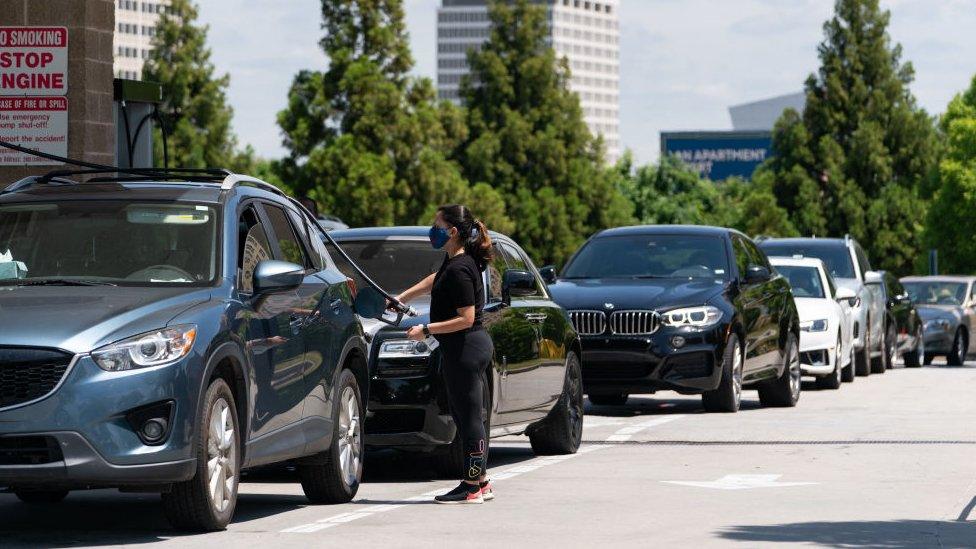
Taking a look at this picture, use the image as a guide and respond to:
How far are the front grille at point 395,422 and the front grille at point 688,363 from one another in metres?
6.93

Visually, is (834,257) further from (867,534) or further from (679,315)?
(867,534)

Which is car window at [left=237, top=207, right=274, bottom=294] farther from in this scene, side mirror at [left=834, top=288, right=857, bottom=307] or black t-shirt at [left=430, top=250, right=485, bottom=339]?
side mirror at [left=834, top=288, right=857, bottom=307]

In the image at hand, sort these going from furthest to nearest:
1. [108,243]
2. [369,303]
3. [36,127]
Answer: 1. [36,127]
2. [369,303]
3. [108,243]

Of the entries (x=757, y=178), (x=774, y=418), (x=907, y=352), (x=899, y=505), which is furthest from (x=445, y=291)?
(x=757, y=178)

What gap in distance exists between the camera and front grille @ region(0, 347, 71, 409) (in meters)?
8.84

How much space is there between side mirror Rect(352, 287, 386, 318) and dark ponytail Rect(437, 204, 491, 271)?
1.03 m

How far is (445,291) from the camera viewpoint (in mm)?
11508

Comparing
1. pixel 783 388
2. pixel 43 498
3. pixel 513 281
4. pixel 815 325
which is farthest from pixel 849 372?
pixel 43 498

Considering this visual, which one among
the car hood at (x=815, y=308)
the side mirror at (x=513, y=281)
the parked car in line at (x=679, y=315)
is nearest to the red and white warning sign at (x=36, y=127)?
the side mirror at (x=513, y=281)

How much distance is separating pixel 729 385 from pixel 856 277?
10071 mm

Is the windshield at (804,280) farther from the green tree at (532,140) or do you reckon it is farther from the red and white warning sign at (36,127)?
the green tree at (532,140)

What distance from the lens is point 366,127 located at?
64375mm

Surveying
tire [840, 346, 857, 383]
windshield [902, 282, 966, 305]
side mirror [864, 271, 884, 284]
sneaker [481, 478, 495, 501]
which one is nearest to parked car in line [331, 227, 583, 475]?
sneaker [481, 478, 495, 501]

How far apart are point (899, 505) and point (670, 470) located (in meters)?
2.59
